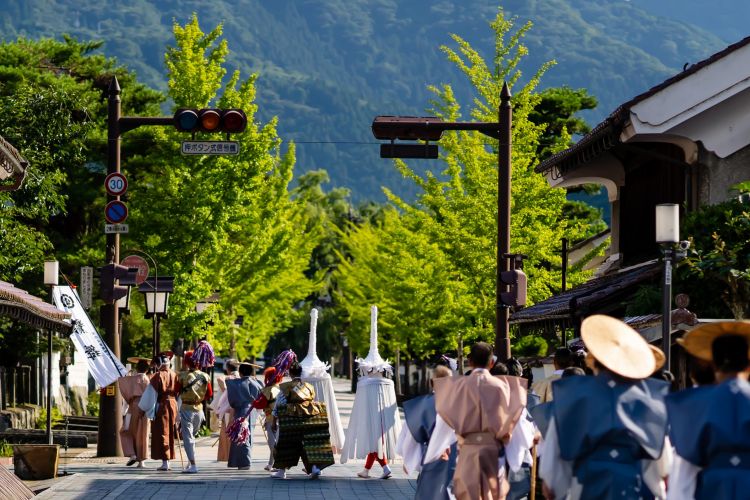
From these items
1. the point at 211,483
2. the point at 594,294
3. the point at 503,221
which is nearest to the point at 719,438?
the point at 211,483

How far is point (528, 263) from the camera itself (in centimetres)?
3459

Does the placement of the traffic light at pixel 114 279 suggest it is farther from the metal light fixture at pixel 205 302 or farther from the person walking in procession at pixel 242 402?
the metal light fixture at pixel 205 302

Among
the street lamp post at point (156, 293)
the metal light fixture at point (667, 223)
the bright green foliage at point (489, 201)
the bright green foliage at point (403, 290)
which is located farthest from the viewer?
the bright green foliage at point (403, 290)

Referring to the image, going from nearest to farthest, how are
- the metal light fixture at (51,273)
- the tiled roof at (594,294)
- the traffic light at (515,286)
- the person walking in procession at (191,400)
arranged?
the tiled roof at (594,294)
the traffic light at (515,286)
the person walking in procession at (191,400)
the metal light fixture at (51,273)

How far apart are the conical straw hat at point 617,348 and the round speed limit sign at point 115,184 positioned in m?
15.4

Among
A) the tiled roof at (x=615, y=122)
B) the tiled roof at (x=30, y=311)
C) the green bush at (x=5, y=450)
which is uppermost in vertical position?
the tiled roof at (x=615, y=122)

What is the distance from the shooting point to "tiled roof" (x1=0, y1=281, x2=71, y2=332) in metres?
19.2

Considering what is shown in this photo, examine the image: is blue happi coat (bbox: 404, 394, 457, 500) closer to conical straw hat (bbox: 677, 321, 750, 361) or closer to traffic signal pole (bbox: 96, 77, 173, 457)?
conical straw hat (bbox: 677, 321, 750, 361)

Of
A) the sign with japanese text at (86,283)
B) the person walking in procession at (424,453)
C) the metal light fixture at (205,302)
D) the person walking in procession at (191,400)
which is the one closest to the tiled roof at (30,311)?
the person walking in procession at (191,400)

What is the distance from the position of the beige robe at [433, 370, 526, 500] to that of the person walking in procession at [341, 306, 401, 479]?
9600mm

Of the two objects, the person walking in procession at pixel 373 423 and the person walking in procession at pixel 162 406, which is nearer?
the person walking in procession at pixel 373 423

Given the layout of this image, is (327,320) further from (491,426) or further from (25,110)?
(491,426)

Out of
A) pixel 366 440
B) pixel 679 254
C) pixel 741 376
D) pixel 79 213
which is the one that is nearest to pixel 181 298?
pixel 79 213

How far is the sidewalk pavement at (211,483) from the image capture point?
1792 cm
